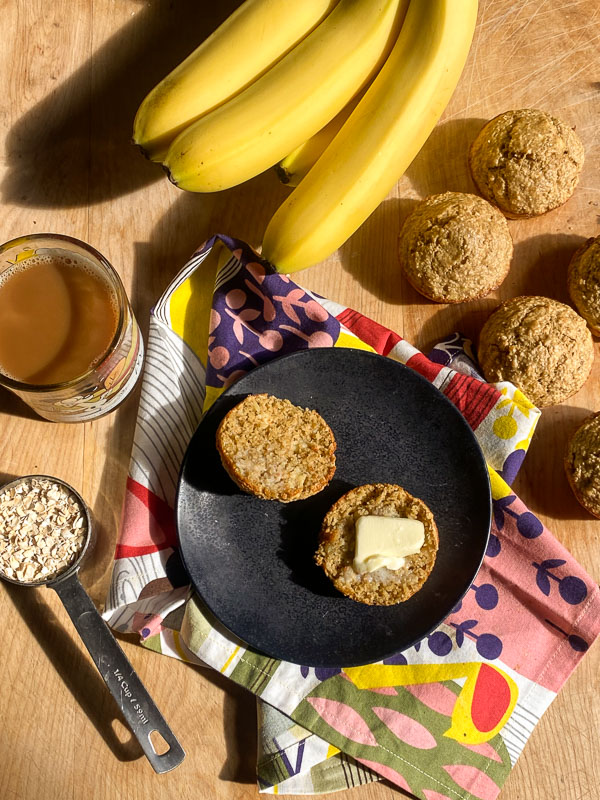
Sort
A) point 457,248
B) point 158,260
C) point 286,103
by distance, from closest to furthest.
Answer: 1. point 286,103
2. point 457,248
3. point 158,260

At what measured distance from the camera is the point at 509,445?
4.15ft

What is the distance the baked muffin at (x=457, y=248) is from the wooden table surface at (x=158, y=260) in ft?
0.27

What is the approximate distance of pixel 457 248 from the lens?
125 cm

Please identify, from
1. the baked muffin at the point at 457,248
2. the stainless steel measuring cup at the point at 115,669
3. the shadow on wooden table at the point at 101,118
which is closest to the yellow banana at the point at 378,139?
the baked muffin at the point at 457,248

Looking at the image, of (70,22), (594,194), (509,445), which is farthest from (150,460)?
(594,194)

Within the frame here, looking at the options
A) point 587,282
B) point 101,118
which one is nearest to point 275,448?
point 587,282

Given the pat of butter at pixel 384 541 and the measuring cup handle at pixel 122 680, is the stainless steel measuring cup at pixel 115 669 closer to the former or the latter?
the measuring cup handle at pixel 122 680

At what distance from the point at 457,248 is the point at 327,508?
50 cm

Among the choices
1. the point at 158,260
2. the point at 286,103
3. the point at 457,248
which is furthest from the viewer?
the point at 158,260

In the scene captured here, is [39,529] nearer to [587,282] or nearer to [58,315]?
[58,315]

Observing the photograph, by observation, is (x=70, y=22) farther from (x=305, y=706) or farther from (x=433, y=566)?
(x=305, y=706)

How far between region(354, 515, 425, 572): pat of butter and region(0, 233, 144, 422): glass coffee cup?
19.5 inches

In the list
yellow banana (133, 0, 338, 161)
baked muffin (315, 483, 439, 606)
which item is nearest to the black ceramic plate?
baked muffin (315, 483, 439, 606)

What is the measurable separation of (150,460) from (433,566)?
0.52 m
